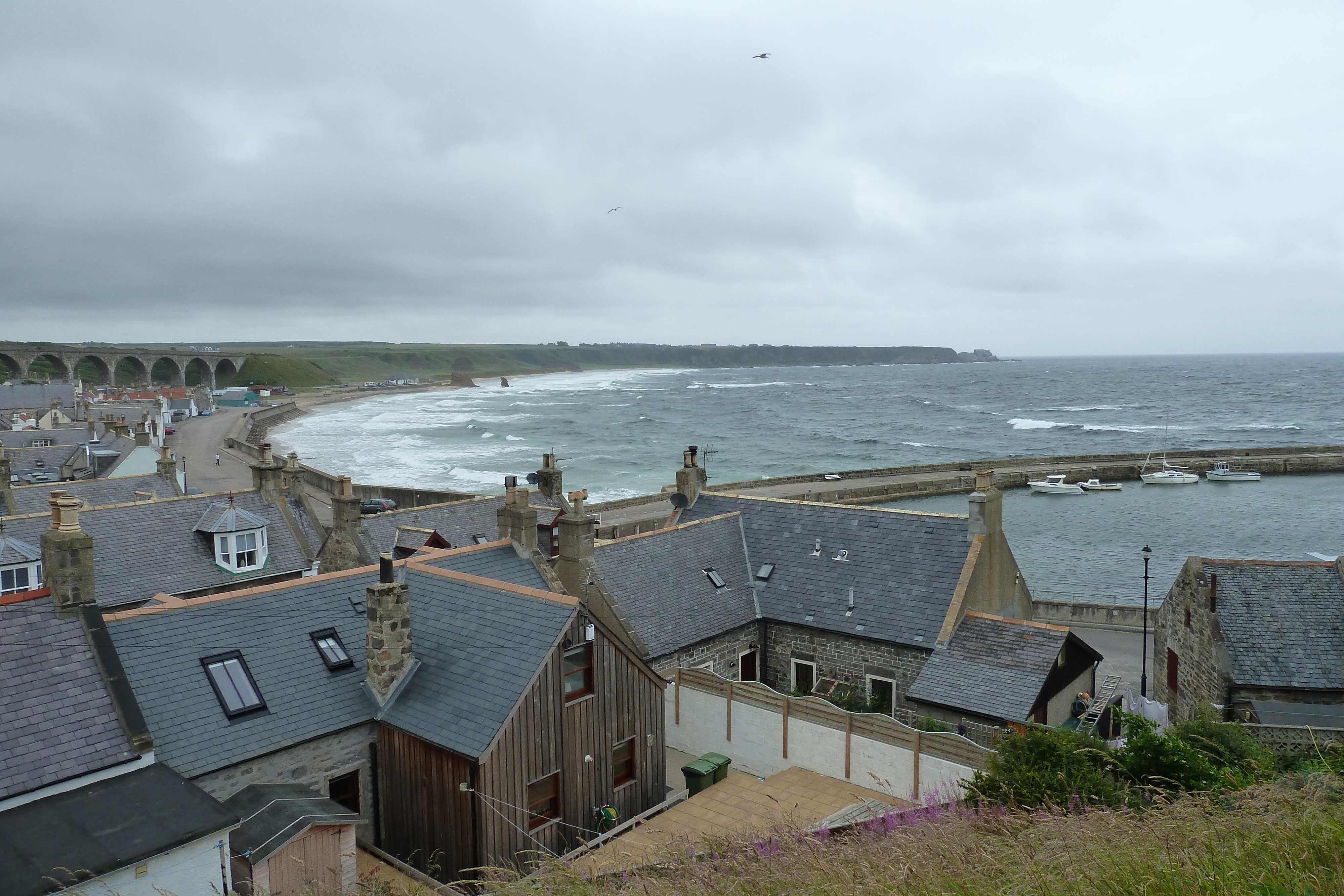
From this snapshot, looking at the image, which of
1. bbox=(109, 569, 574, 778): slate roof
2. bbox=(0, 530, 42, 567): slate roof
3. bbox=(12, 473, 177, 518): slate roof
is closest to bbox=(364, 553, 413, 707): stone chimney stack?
bbox=(109, 569, 574, 778): slate roof

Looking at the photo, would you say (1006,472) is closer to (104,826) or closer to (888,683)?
(888,683)

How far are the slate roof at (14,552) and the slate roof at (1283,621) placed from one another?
2842cm

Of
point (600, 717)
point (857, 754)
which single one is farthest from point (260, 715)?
point (857, 754)

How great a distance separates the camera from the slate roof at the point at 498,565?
56.7 feet

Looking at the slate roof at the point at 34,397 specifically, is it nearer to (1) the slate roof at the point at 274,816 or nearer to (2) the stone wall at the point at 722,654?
(2) the stone wall at the point at 722,654

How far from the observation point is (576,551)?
64.3 feet

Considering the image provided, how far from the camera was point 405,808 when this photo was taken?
13.9 meters

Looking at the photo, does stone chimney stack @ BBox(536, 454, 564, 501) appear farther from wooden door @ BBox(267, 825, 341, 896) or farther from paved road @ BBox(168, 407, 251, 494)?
wooden door @ BBox(267, 825, 341, 896)

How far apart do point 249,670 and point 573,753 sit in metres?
5.30

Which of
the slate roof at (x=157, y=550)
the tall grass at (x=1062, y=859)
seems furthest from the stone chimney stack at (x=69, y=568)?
the slate roof at (x=157, y=550)

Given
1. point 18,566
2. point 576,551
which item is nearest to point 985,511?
point 576,551

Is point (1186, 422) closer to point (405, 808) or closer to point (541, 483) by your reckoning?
point (541, 483)

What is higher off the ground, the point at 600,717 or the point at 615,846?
the point at 600,717

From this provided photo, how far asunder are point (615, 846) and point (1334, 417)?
165m
